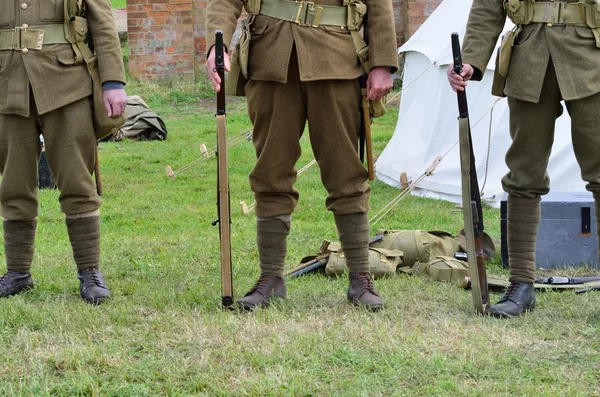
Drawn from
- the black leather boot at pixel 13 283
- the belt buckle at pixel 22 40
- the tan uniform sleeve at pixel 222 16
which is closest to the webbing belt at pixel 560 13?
the tan uniform sleeve at pixel 222 16

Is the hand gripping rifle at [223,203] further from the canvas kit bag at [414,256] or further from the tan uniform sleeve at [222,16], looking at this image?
the canvas kit bag at [414,256]

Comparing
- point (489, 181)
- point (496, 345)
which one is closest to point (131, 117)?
point (489, 181)

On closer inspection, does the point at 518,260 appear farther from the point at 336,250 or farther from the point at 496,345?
the point at 336,250

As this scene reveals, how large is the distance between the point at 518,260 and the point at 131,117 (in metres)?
7.88

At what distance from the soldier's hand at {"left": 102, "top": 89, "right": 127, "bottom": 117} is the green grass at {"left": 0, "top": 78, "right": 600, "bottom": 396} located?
0.88m

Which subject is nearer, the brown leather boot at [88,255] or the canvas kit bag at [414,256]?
the brown leather boot at [88,255]

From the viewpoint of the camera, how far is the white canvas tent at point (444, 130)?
7.89 m

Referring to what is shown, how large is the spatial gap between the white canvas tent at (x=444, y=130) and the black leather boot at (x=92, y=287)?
370cm

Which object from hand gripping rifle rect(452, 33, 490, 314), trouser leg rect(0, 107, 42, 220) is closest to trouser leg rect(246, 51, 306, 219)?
hand gripping rifle rect(452, 33, 490, 314)

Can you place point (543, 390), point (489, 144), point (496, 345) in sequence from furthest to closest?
point (489, 144)
point (496, 345)
point (543, 390)

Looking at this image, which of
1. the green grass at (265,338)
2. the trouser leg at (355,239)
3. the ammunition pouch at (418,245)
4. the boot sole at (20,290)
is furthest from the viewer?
the ammunition pouch at (418,245)

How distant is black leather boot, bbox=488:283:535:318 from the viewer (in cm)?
439

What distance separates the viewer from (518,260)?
179 inches

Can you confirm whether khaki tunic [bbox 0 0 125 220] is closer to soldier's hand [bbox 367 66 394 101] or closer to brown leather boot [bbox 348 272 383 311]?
soldier's hand [bbox 367 66 394 101]
